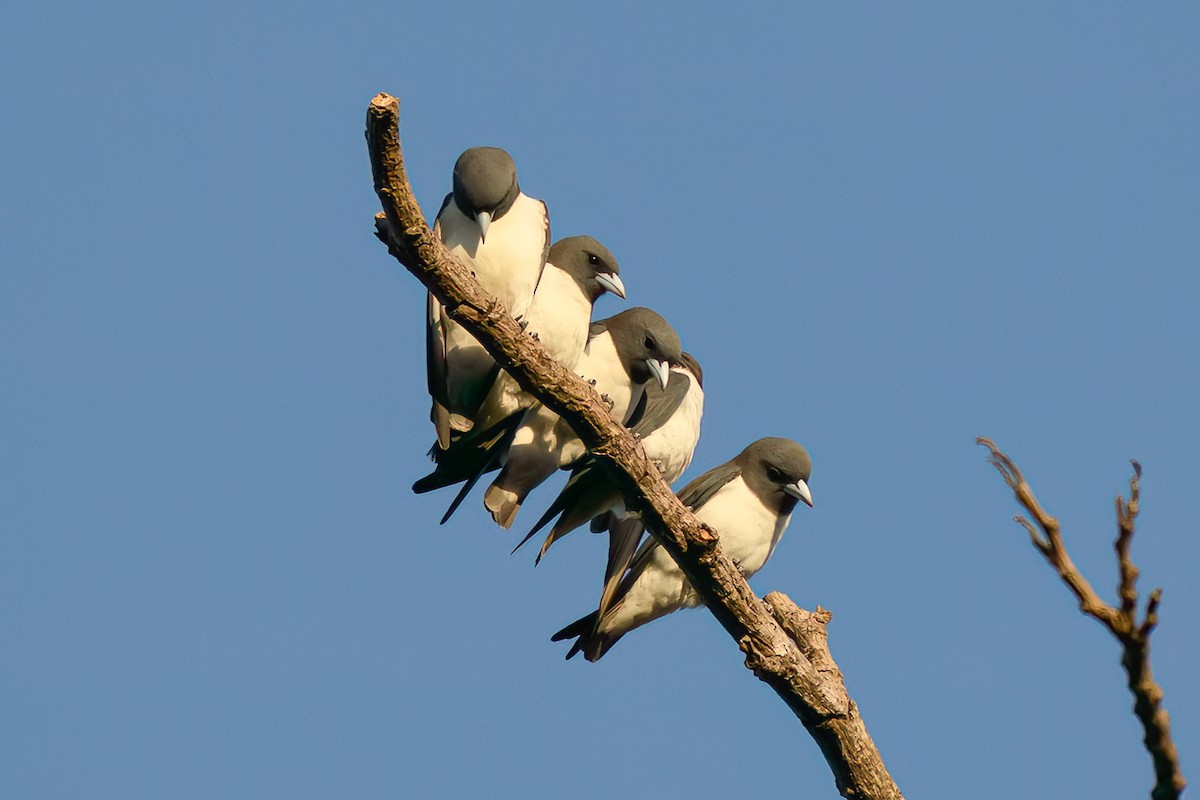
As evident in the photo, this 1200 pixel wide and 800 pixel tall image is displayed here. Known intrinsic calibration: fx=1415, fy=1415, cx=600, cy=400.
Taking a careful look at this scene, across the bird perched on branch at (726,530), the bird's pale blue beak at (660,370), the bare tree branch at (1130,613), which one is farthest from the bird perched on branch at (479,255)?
the bare tree branch at (1130,613)

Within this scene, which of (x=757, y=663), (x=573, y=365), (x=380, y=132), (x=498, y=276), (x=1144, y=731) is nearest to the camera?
(x=1144, y=731)

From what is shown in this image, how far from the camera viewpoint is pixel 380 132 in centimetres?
574

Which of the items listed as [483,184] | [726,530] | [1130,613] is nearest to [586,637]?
[726,530]

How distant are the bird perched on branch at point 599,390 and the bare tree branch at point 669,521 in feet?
5.87

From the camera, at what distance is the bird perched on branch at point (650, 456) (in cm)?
841

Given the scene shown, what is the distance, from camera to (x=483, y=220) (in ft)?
25.3

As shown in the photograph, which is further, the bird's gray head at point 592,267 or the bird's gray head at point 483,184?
the bird's gray head at point 592,267

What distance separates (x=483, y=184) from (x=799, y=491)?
2.76 metres

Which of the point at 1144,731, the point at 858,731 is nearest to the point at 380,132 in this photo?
the point at 858,731

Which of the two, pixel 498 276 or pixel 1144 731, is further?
pixel 498 276

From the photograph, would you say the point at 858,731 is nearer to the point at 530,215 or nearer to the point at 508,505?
the point at 508,505

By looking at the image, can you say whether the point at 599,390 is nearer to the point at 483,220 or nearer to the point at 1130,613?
the point at 483,220

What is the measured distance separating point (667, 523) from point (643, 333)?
251cm

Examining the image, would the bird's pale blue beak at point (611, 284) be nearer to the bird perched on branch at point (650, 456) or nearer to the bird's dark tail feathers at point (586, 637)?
the bird perched on branch at point (650, 456)
